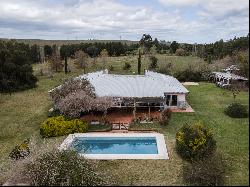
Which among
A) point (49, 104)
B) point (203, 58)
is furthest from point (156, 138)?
point (203, 58)

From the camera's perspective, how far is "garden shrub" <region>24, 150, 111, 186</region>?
18.9 metres

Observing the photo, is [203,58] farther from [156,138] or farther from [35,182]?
[35,182]

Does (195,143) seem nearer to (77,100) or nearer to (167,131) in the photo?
(167,131)

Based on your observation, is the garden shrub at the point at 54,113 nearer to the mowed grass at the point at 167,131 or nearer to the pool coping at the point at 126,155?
the mowed grass at the point at 167,131

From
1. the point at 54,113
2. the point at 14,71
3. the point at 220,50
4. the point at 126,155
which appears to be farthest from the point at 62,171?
the point at 220,50

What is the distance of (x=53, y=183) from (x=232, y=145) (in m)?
14.3

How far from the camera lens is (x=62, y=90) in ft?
119

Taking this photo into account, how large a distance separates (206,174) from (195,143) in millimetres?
4621

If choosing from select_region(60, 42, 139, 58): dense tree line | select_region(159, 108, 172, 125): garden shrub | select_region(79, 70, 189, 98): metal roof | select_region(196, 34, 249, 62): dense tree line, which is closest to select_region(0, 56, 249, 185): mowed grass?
select_region(159, 108, 172, 125): garden shrub

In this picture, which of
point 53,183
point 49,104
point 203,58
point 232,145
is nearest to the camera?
point 53,183

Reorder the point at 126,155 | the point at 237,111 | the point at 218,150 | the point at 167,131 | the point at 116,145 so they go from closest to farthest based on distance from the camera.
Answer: the point at 126,155 < the point at 218,150 < the point at 116,145 < the point at 167,131 < the point at 237,111

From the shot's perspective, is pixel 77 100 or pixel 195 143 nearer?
pixel 195 143

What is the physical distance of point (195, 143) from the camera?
24.1 metres

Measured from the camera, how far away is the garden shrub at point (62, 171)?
1888 cm
